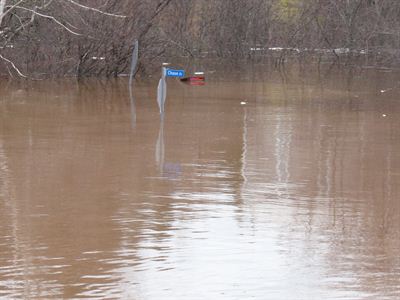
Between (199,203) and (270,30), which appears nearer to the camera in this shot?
(199,203)

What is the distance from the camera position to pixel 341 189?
11.9m

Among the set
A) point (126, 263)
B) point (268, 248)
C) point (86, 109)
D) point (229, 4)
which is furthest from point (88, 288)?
point (229, 4)

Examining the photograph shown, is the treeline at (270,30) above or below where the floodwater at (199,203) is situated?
above

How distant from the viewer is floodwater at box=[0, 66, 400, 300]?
7.75 meters

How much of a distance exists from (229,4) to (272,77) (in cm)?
1614

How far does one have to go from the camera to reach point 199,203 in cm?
1084

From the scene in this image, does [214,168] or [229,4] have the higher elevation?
[229,4]

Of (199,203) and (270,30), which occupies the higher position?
(270,30)

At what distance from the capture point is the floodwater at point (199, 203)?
7.75 metres

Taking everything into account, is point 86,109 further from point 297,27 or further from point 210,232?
point 297,27

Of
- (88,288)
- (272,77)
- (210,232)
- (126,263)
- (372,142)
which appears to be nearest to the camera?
(88,288)

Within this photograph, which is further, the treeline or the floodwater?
the treeline

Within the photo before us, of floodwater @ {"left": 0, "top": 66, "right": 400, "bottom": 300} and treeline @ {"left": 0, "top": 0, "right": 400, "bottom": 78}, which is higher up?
treeline @ {"left": 0, "top": 0, "right": 400, "bottom": 78}

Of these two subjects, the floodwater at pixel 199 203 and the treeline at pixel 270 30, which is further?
the treeline at pixel 270 30
